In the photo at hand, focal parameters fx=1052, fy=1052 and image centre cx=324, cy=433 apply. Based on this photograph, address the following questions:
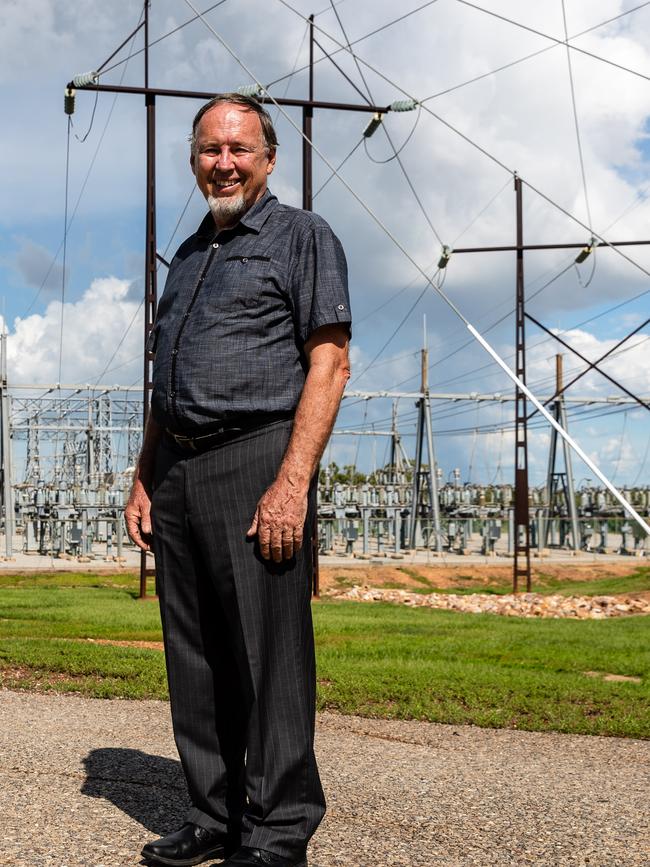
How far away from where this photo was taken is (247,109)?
2885 mm

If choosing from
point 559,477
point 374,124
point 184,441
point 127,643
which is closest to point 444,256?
point 374,124

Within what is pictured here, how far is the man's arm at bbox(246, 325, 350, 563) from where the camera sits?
8.69ft

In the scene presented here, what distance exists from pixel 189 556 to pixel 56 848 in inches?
32.9

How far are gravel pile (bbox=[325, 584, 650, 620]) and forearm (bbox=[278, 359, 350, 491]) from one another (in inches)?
507

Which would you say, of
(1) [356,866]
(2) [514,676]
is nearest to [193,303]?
(1) [356,866]

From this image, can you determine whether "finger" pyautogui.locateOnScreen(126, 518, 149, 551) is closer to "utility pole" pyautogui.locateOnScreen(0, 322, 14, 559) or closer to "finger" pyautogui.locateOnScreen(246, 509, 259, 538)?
"finger" pyautogui.locateOnScreen(246, 509, 259, 538)

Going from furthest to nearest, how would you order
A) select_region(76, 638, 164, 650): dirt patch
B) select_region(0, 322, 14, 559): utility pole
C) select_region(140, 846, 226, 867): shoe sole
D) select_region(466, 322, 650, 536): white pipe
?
select_region(0, 322, 14, 559): utility pole, select_region(76, 638, 164, 650): dirt patch, select_region(466, 322, 650, 536): white pipe, select_region(140, 846, 226, 867): shoe sole

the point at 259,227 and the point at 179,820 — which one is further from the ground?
the point at 259,227

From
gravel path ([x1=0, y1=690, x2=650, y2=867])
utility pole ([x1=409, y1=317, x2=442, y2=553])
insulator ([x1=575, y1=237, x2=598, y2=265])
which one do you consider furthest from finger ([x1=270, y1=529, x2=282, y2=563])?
utility pole ([x1=409, y1=317, x2=442, y2=553])

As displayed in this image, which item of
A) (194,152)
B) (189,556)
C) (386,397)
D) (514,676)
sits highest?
(386,397)

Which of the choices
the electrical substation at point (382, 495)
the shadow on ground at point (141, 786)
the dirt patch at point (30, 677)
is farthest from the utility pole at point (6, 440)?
the shadow on ground at point (141, 786)

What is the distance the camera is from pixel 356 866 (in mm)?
2732

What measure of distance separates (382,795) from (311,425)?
1.50 meters

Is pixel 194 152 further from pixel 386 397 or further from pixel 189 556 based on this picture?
pixel 386 397
